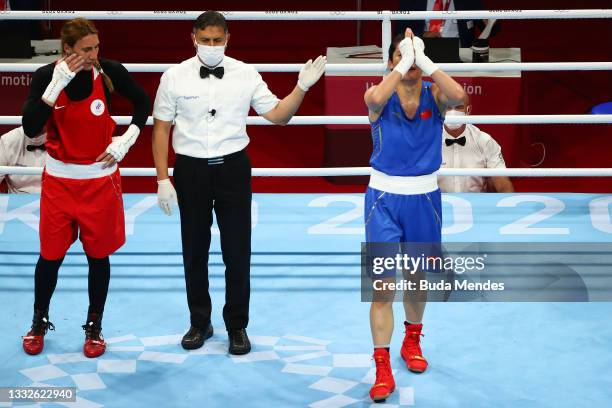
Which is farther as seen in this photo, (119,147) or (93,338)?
(93,338)

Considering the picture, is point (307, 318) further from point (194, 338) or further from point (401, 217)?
point (401, 217)

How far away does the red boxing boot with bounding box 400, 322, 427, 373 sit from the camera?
12.4 ft

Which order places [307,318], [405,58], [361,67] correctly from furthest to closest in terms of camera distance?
[361,67] < [307,318] < [405,58]

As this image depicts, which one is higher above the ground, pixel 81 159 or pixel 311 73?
pixel 311 73

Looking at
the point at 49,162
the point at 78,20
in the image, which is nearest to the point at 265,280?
the point at 49,162

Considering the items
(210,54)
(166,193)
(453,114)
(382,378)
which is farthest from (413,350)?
(453,114)

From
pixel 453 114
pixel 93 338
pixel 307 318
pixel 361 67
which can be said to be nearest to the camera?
pixel 93 338

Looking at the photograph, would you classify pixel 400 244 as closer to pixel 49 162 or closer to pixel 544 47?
pixel 49 162

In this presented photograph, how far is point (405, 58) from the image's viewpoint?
11.6 ft

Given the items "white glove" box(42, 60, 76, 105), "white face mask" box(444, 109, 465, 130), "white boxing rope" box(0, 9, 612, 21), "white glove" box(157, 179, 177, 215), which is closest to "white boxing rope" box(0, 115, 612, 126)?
"white boxing rope" box(0, 9, 612, 21)

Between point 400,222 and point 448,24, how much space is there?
3.42 metres

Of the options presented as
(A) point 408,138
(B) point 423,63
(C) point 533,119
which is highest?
(B) point 423,63

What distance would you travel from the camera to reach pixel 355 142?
652 cm

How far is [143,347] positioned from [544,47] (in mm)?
5739
